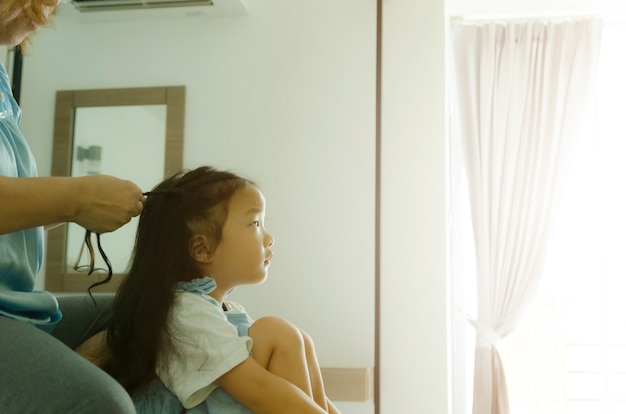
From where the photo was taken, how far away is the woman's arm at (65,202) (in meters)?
1.04

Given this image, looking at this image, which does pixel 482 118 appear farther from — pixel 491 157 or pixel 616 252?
pixel 616 252

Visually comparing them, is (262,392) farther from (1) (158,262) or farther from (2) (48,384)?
(2) (48,384)

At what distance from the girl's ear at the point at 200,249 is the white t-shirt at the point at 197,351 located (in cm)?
14

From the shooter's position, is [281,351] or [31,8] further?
[281,351]

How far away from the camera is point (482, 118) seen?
3389 mm

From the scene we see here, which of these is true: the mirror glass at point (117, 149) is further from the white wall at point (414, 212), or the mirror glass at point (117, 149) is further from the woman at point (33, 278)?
the woman at point (33, 278)

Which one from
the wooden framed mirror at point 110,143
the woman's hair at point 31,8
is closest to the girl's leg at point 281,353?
the woman's hair at point 31,8

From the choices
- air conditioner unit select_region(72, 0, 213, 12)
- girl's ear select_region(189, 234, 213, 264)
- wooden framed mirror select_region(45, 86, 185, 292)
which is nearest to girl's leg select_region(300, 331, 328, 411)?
girl's ear select_region(189, 234, 213, 264)

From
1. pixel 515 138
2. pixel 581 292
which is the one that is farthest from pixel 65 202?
pixel 581 292

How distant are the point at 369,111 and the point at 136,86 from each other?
110cm

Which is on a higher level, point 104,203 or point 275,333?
point 104,203

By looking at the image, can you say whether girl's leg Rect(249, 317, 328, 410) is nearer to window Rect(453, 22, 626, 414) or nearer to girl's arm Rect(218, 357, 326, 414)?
girl's arm Rect(218, 357, 326, 414)

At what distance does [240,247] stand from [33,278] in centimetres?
44

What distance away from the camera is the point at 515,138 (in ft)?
11.0
